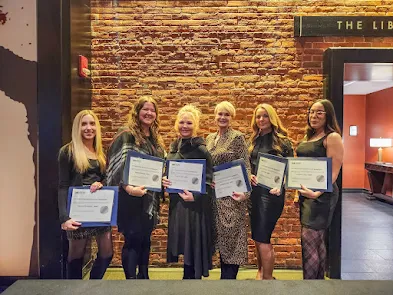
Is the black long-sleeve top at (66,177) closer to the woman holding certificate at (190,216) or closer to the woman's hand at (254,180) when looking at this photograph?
the woman holding certificate at (190,216)

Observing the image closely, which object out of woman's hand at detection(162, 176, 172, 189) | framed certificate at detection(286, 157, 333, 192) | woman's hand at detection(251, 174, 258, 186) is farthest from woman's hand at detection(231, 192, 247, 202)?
woman's hand at detection(162, 176, 172, 189)

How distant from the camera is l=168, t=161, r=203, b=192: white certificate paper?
2785 mm

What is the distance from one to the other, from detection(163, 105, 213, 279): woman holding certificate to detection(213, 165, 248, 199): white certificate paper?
0.08 m

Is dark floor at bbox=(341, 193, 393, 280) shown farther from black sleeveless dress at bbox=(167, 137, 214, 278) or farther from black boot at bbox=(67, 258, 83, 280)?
black boot at bbox=(67, 258, 83, 280)

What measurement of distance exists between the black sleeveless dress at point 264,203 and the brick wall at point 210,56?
39.8 inches

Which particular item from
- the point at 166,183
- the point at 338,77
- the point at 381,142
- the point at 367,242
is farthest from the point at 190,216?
the point at 381,142

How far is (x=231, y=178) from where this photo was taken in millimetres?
2863

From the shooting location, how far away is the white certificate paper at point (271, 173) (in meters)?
2.92

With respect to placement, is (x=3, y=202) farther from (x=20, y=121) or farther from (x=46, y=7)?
(x=46, y=7)

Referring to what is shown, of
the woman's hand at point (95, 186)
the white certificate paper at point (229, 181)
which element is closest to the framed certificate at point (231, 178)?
the white certificate paper at point (229, 181)

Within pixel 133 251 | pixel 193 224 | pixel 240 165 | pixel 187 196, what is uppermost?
pixel 240 165

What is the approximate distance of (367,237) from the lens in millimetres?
5621

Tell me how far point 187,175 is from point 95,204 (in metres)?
0.73

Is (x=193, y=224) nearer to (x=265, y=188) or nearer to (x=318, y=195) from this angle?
(x=265, y=188)
